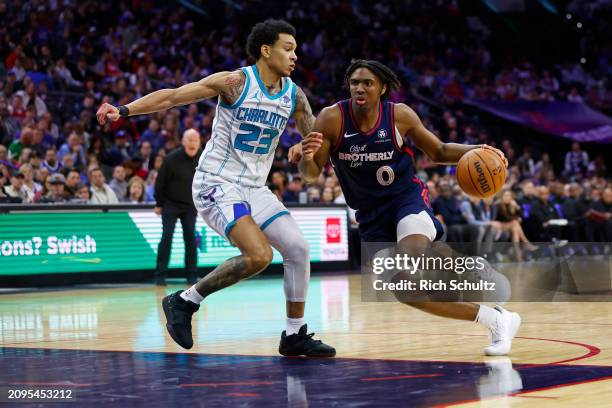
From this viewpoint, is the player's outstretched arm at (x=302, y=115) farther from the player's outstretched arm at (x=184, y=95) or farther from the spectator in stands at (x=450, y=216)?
the spectator in stands at (x=450, y=216)

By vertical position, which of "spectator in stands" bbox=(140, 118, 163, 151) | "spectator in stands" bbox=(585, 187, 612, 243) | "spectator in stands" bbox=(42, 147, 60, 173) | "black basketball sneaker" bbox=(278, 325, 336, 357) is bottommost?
"black basketball sneaker" bbox=(278, 325, 336, 357)

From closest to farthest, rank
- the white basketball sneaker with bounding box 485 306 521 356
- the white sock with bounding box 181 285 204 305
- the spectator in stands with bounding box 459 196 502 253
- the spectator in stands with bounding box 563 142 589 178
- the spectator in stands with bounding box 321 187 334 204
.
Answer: the white basketball sneaker with bounding box 485 306 521 356
the white sock with bounding box 181 285 204 305
the spectator in stands with bounding box 321 187 334 204
the spectator in stands with bounding box 459 196 502 253
the spectator in stands with bounding box 563 142 589 178

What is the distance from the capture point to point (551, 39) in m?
34.4

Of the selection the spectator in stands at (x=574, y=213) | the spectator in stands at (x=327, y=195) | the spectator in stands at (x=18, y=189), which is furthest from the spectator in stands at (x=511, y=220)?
the spectator in stands at (x=18, y=189)

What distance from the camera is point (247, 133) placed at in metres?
6.88

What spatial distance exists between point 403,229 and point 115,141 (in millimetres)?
12140

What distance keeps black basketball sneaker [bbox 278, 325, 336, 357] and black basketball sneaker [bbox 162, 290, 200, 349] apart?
63 cm

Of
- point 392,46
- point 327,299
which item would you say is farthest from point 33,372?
point 392,46

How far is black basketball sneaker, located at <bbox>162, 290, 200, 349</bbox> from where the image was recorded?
6.68 m

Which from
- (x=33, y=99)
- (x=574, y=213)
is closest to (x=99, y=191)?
(x=33, y=99)

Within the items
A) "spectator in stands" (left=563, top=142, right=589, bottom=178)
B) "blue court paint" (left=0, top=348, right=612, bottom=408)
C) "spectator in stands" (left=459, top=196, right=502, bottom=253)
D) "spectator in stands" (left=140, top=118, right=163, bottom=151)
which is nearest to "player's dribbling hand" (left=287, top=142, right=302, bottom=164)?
"blue court paint" (left=0, top=348, right=612, bottom=408)

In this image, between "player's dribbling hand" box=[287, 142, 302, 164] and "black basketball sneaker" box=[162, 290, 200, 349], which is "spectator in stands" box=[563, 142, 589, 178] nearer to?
"player's dribbling hand" box=[287, 142, 302, 164]

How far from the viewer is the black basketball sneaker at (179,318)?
6.68 m

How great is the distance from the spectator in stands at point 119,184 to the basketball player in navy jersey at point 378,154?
9636 millimetres
